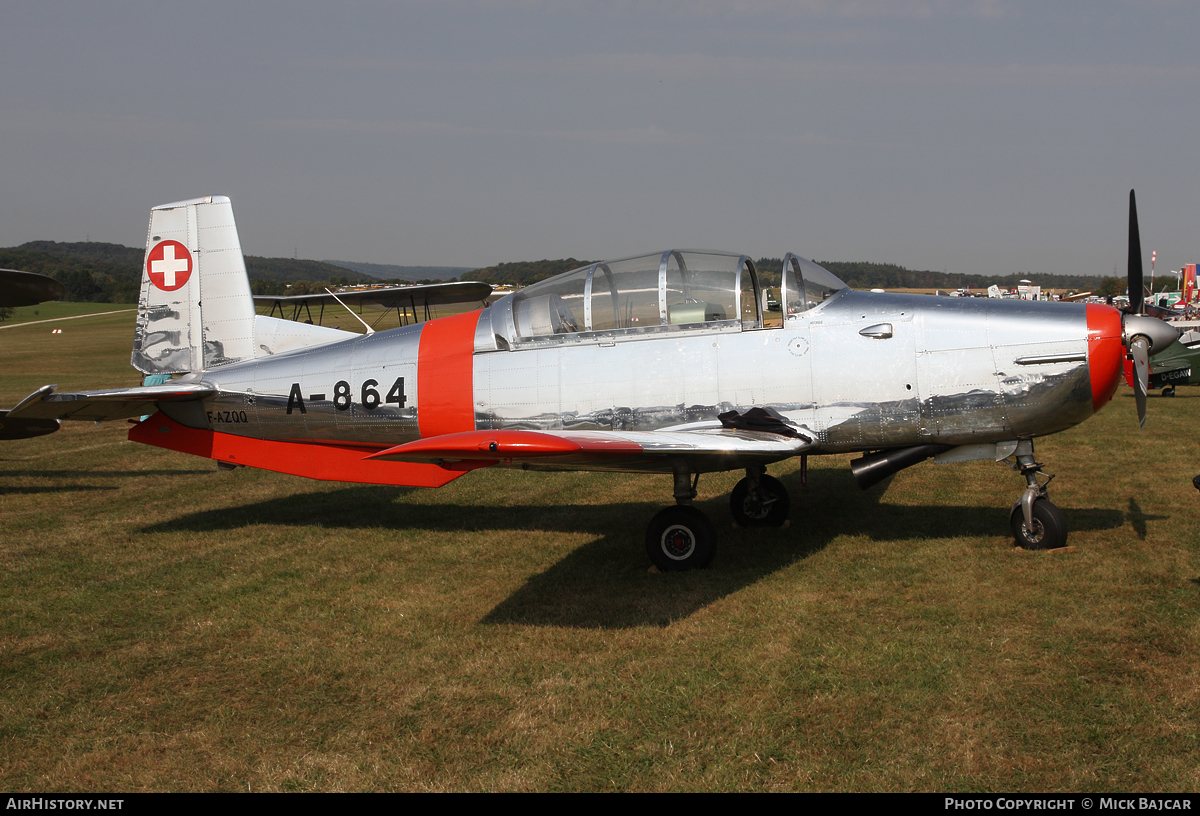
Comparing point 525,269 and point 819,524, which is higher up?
point 525,269

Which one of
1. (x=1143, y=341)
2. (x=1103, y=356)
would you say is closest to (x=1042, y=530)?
(x=1103, y=356)

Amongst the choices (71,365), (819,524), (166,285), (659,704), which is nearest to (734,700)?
(659,704)

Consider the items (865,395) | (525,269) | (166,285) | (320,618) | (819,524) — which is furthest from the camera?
(525,269)

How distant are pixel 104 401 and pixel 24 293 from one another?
11.8ft

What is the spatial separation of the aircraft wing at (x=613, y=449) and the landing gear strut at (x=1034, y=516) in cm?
168

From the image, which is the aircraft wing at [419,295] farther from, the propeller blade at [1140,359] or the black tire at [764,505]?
the propeller blade at [1140,359]

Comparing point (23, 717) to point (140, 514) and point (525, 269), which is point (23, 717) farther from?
point (525, 269)

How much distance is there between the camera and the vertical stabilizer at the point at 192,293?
812 cm

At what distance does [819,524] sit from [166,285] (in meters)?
6.92

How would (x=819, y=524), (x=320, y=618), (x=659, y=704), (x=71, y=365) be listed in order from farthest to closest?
1. (x=71, y=365)
2. (x=819, y=524)
3. (x=320, y=618)
4. (x=659, y=704)

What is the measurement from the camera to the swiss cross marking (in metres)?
8.23

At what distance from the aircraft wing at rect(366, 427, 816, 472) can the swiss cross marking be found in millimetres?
3944

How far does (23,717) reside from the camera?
14.1ft

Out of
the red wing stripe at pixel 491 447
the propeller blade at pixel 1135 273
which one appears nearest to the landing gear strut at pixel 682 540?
the red wing stripe at pixel 491 447
